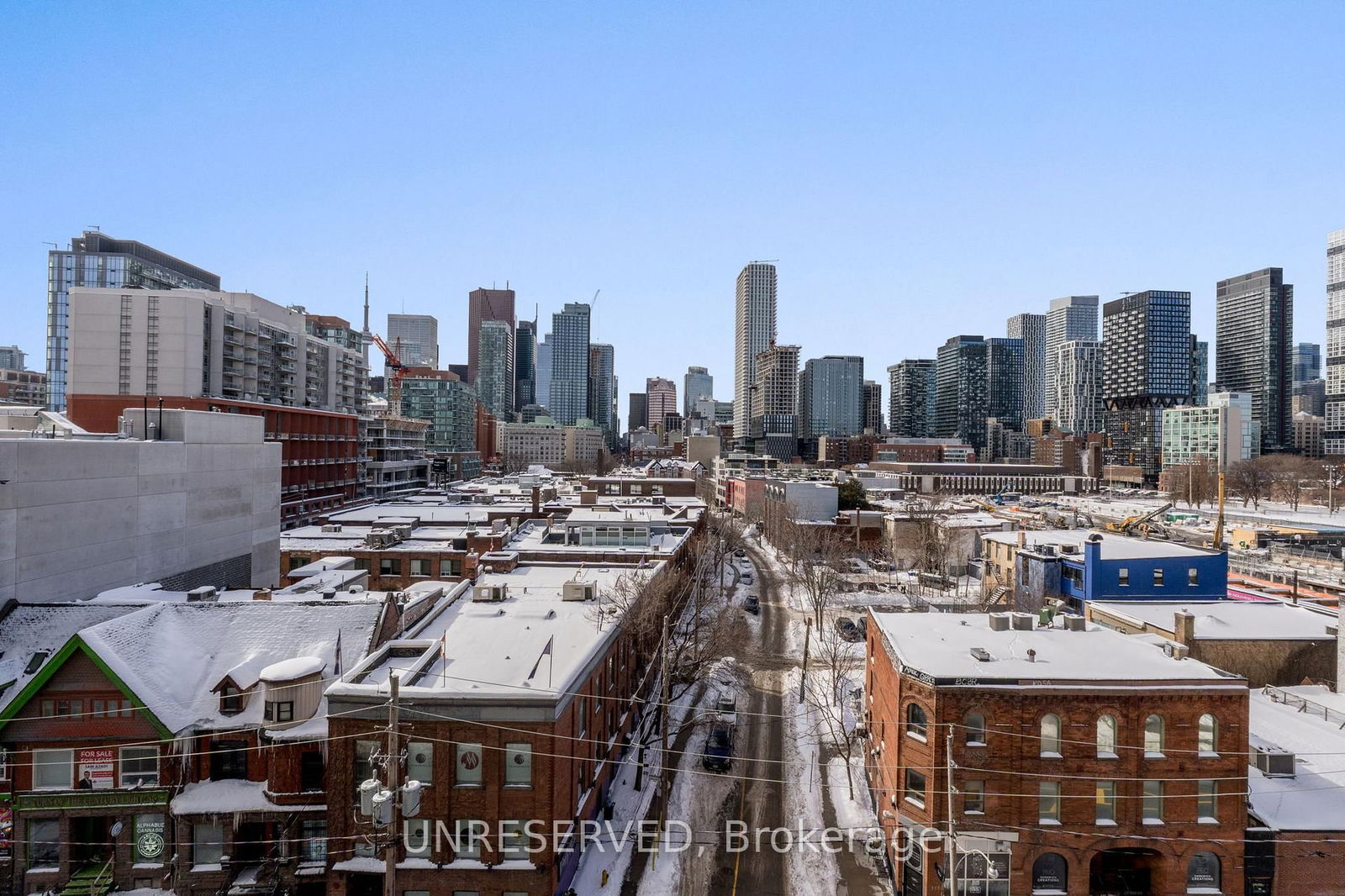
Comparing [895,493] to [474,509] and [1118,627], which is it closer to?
[474,509]

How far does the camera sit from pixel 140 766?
25.1 meters

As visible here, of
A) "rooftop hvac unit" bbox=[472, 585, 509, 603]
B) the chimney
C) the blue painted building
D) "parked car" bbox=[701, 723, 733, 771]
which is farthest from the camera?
the blue painted building

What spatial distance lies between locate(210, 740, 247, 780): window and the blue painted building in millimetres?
47855

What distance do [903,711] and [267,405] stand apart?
85037mm

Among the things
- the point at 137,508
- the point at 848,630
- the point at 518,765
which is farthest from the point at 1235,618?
the point at 137,508

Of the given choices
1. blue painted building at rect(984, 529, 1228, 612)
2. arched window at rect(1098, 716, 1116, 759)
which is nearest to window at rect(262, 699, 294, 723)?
arched window at rect(1098, 716, 1116, 759)

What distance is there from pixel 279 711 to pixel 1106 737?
28972 millimetres

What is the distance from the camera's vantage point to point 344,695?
23.6 metres

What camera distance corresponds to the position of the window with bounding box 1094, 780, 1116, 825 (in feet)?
82.3

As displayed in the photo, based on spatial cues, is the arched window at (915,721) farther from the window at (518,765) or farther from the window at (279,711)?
the window at (279,711)

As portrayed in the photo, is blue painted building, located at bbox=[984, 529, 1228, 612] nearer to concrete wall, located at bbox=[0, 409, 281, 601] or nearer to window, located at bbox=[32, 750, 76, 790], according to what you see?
window, located at bbox=[32, 750, 76, 790]

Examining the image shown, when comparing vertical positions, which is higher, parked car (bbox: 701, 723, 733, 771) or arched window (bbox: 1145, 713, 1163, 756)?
arched window (bbox: 1145, 713, 1163, 756)

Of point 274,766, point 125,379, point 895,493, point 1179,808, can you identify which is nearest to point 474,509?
point 125,379

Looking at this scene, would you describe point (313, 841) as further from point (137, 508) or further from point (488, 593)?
point (137, 508)
